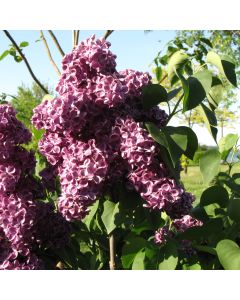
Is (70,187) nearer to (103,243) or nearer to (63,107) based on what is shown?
(63,107)

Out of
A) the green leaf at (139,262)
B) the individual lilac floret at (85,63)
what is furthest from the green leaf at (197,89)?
the green leaf at (139,262)

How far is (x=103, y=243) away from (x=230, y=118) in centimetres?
1579

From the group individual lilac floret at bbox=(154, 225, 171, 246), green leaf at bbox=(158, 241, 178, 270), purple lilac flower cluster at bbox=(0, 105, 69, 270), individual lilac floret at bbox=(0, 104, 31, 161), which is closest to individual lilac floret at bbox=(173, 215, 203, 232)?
individual lilac floret at bbox=(154, 225, 171, 246)

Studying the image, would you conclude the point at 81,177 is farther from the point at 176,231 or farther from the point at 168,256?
the point at 176,231

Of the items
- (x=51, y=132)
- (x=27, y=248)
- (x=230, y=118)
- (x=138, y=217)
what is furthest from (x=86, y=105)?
(x=230, y=118)

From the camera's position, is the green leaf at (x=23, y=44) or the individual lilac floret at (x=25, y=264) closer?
the individual lilac floret at (x=25, y=264)

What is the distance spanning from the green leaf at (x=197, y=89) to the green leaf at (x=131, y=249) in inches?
19.2

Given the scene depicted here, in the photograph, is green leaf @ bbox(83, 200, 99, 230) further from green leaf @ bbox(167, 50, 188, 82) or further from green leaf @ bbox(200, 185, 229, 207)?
green leaf @ bbox(167, 50, 188, 82)

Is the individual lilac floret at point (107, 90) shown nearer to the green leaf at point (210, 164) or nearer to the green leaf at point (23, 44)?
the green leaf at point (210, 164)

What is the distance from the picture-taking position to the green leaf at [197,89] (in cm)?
126

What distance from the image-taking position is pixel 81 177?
1233 mm

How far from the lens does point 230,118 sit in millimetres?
16875

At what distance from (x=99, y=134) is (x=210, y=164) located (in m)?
0.38

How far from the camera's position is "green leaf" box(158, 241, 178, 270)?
4.38 feet
